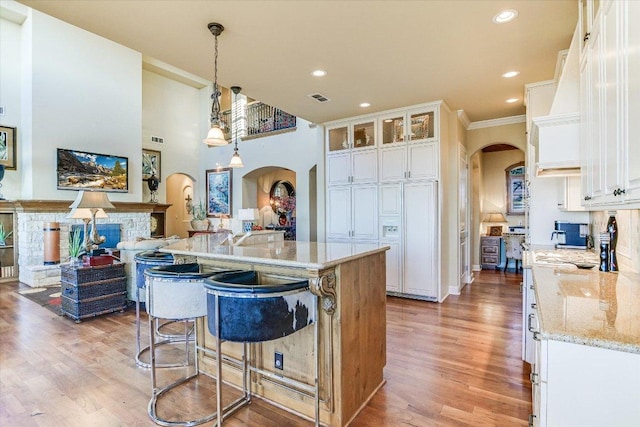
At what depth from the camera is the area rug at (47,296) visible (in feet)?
15.2

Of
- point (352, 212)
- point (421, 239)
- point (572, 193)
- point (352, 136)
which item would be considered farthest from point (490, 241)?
point (572, 193)

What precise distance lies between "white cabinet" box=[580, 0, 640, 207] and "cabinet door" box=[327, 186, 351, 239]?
12.5 feet

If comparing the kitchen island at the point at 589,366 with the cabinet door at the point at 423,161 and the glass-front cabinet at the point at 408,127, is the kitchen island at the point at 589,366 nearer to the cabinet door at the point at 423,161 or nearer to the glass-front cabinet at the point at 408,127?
the cabinet door at the point at 423,161

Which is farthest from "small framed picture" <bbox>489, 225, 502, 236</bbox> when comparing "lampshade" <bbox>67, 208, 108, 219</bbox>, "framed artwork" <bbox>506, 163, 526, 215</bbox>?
"lampshade" <bbox>67, 208, 108, 219</bbox>

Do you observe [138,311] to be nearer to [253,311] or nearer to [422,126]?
[253,311]

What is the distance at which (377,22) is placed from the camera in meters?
2.66

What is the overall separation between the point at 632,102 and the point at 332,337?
69.1 inches

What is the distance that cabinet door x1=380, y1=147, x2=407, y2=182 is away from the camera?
505 centimetres

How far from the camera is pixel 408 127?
197 inches

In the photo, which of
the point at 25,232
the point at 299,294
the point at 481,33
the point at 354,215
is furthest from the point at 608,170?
the point at 25,232

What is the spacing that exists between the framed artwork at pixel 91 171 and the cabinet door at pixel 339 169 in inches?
204

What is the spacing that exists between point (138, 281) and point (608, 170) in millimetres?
3431

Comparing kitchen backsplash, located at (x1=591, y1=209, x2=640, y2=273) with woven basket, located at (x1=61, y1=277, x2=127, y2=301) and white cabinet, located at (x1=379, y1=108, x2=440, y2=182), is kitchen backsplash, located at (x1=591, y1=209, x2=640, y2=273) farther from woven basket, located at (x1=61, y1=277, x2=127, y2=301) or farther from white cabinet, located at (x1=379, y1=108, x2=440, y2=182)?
woven basket, located at (x1=61, y1=277, x2=127, y2=301)

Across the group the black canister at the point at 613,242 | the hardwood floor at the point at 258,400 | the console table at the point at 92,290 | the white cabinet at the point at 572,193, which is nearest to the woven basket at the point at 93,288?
the console table at the point at 92,290
